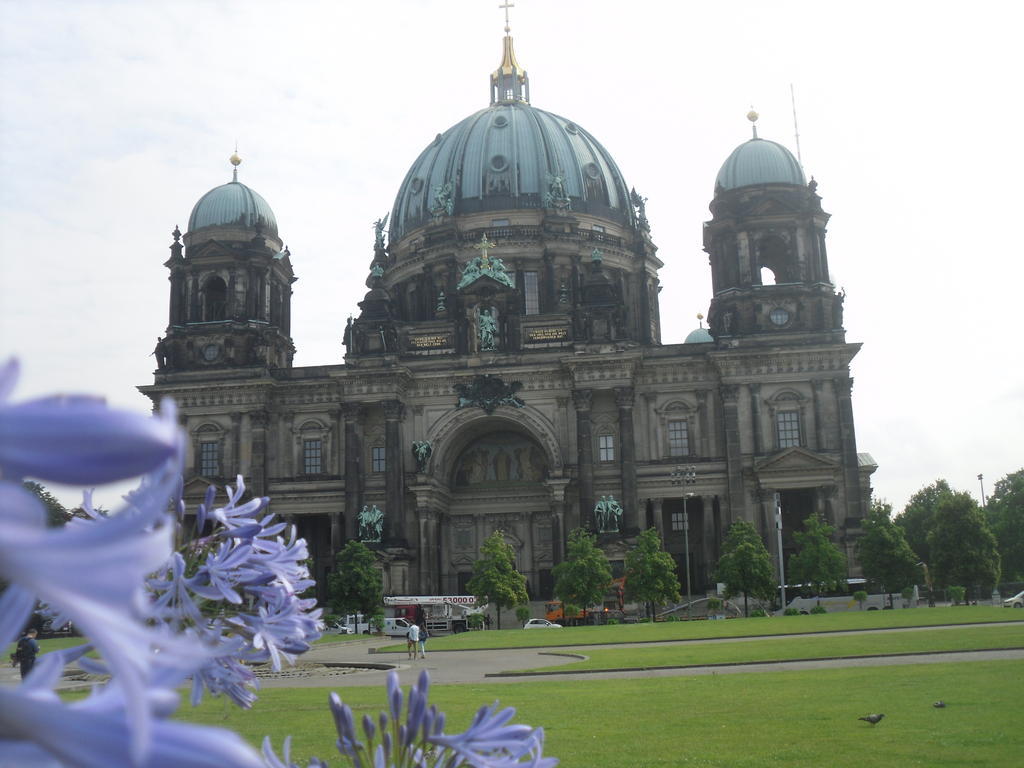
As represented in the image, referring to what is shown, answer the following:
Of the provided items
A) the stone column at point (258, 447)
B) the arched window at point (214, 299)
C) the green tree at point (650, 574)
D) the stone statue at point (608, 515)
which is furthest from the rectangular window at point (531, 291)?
the green tree at point (650, 574)

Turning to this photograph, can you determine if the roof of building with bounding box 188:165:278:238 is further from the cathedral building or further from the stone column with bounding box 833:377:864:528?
the stone column with bounding box 833:377:864:528

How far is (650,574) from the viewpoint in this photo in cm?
5544

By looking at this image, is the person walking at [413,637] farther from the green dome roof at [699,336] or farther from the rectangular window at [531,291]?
the green dome roof at [699,336]

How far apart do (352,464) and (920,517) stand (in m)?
62.2

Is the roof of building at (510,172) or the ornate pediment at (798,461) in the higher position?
the roof of building at (510,172)

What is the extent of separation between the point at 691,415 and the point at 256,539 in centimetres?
6559

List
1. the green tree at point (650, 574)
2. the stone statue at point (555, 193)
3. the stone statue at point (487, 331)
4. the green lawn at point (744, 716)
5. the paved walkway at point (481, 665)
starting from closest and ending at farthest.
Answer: the green lawn at point (744, 716) < the paved walkway at point (481, 665) < the green tree at point (650, 574) < the stone statue at point (487, 331) < the stone statue at point (555, 193)

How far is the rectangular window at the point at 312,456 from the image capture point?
232 ft

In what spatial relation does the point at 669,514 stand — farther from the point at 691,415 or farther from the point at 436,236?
the point at 436,236

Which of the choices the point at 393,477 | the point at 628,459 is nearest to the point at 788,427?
the point at 628,459

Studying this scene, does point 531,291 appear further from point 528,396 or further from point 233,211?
point 233,211

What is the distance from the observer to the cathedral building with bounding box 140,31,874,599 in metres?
65.9

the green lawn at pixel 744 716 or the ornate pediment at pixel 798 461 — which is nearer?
the green lawn at pixel 744 716

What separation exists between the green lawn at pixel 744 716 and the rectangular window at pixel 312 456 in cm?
4893
